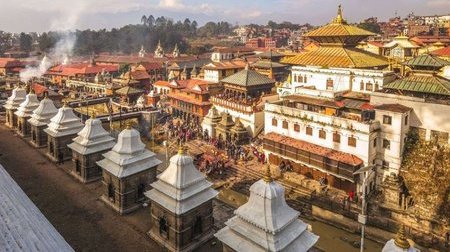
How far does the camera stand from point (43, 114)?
30578 millimetres

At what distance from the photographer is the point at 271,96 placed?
4572 centimetres

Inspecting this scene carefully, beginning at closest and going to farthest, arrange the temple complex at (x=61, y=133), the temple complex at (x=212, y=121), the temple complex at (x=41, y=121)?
the temple complex at (x=61, y=133)
the temple complex at (x=41, y=121)
the temple complex at (x=212, y=121)

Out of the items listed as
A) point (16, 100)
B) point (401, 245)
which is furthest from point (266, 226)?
point (16, 100)

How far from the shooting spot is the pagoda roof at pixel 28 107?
108 ft

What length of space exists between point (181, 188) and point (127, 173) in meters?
4.86

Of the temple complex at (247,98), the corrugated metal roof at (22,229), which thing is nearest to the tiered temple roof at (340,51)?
the temple complex at (247,98)

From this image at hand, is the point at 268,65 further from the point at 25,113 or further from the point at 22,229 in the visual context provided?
the point at 22,229

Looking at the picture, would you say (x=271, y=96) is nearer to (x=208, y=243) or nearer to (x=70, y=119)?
(x=70, y=119)

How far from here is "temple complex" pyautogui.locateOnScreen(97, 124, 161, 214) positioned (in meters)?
20.4

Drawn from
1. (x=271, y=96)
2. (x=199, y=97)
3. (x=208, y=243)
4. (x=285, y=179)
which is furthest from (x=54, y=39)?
(x=208, y=243)

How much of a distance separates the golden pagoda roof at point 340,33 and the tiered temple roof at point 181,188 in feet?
89.9

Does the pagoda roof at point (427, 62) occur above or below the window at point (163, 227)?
above

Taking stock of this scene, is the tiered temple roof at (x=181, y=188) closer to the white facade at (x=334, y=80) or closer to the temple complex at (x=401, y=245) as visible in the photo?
the temple complex at (x=401, y=245)

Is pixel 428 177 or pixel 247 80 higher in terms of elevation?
pixel 247 80
